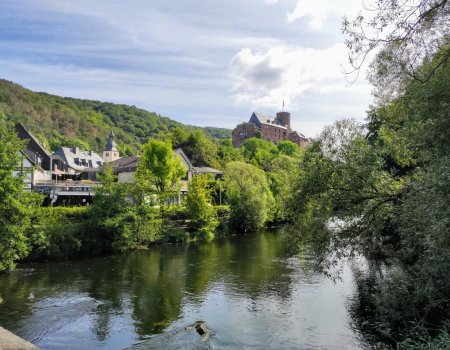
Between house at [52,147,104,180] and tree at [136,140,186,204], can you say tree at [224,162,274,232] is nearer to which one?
tree at [136,140,186,204]

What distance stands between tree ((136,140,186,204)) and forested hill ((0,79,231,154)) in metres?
70.5

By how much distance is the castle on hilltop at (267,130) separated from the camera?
141m

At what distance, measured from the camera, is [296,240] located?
57.9 ft

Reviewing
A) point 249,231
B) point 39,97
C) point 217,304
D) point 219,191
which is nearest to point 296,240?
point 217,304

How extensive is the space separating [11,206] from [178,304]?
12.3 meters

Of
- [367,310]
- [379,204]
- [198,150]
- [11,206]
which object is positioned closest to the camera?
[379,204]

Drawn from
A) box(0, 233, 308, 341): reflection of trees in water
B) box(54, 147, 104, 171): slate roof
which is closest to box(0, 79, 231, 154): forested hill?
box(54, 147, 104, 171): slate roof

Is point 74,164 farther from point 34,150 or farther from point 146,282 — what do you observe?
point 146,282

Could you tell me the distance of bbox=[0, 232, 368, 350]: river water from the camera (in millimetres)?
16641

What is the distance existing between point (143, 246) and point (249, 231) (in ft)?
53.4

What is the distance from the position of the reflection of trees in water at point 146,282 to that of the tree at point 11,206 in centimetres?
201

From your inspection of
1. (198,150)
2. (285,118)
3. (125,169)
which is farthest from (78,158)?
(285,118)

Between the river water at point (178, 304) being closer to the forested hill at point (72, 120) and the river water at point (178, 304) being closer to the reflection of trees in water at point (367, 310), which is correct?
the reflection of trees in water at point (367, 310)

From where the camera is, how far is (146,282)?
25.9m
